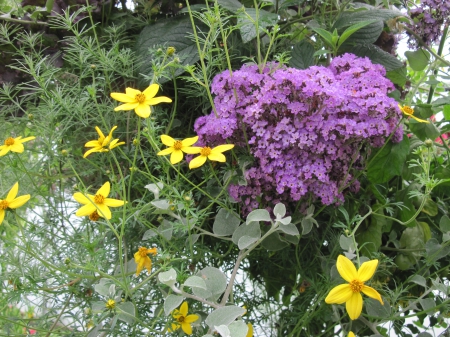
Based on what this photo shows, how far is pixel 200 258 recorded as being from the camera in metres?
0.74

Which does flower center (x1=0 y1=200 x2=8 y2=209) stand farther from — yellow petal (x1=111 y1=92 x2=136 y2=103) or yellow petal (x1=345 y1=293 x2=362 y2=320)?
yellow petal (x1=345 y1=293 x2=362 y2=320)

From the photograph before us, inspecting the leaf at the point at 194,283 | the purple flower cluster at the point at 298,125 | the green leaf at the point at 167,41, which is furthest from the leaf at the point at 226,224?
the green leaf at the point at 167,41

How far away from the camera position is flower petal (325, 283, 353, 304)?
54 centimetres

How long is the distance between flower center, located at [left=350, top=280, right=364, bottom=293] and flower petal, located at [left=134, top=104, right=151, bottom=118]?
28 centimetres

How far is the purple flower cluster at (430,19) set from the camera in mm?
779

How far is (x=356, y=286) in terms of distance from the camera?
0.54 m

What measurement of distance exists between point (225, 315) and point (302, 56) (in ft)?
1.37

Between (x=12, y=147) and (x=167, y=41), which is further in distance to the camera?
(x=167, y=41)

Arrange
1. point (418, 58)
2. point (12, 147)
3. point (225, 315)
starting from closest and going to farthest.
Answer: point (225, 315), point (12, 147), point (418, 58)

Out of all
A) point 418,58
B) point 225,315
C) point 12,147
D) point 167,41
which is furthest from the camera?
point 418,58

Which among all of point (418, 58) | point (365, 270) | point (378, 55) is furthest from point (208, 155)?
point (418, 58)

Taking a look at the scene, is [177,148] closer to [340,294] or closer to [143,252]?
[143,252]

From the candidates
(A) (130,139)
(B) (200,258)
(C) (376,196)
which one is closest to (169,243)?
(B) (200,258)

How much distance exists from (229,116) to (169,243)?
184 millimetres
